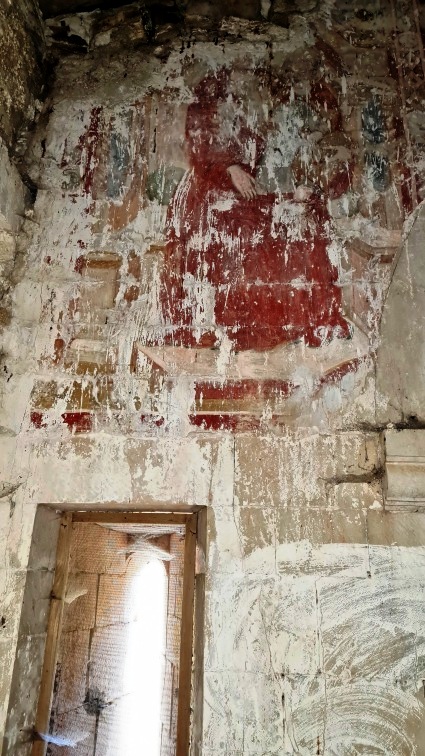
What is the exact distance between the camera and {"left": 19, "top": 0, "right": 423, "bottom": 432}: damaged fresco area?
286cm

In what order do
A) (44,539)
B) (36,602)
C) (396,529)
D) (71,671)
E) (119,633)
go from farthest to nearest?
(119,633), (71,671), (44,539), (36,602), (396,529)

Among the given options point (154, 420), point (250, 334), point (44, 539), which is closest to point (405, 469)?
point (250, 334)

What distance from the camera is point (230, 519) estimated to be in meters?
2.63

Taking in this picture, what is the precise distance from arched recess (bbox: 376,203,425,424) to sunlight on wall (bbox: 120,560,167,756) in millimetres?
3194

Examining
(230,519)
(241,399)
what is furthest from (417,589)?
→ (241,399)

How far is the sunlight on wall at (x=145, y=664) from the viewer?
4742mm

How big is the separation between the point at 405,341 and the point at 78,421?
5.95ft

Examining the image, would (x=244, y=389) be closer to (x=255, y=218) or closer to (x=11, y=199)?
(x=255, y=218)

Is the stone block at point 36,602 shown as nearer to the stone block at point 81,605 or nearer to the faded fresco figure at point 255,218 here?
the stone block at point 81,605

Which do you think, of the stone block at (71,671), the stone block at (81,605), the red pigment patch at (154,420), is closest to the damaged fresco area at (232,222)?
the red pigment patch at (154,420)

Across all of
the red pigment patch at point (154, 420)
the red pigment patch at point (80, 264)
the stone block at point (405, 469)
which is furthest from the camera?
the red pigment patch at point (80, 264)

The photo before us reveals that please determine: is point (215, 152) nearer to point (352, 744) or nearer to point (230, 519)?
point (230, 519)

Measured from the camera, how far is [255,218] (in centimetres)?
316

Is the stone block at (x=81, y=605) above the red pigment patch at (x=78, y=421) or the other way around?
the other way around
